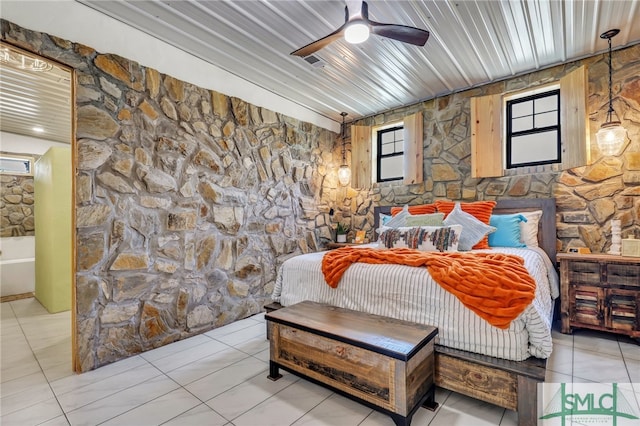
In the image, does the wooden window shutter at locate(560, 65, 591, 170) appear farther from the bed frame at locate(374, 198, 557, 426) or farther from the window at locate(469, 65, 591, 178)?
the bed frame at locate(374, 198, 557, 426)

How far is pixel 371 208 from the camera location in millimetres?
4883

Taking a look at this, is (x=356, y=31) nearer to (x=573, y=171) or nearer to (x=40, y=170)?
(x=573, y=171)

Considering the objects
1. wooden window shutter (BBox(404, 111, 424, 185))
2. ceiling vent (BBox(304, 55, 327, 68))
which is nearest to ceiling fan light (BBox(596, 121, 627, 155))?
wooden window shutter (BBox(404, 111, 424, 185))

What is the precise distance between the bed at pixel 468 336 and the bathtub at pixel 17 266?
5119mm

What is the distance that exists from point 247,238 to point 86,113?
1.95 metres

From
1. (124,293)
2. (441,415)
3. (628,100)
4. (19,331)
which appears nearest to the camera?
(441,415)

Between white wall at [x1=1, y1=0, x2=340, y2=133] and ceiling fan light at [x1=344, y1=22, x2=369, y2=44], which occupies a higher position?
white wall at [x1=1, y1=0, x2=340, y2=133]

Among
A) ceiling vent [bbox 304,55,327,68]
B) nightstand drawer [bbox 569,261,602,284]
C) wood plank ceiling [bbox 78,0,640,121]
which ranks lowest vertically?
nightstand drawer [bbox 569,261,602,284]

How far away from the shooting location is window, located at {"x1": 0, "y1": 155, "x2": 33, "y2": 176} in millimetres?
5043

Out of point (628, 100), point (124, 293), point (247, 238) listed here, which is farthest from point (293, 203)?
point (628, 100)

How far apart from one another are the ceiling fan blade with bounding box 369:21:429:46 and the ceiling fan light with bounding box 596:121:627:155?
7.14 feet

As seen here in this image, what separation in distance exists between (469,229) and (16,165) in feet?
23.6

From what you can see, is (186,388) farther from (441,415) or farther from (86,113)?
(86,113)

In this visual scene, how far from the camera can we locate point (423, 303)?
1.97m
